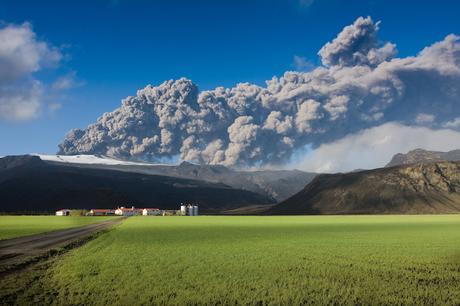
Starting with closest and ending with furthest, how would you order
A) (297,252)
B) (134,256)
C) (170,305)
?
Answer: (170,305) → (134,256) → (297,252)

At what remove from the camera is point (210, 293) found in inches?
866

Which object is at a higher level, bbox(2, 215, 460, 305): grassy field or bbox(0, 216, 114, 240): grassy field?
bbox(0, 216, 114, 240): grassy field

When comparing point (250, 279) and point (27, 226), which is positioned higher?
point (27, 226)

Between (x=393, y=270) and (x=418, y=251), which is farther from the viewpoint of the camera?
(x=418, y=251)

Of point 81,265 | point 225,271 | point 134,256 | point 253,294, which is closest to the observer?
point 253,294

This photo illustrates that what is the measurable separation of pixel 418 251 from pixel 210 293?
2706 centimetres

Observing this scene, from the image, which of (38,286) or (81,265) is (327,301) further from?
(81,265)

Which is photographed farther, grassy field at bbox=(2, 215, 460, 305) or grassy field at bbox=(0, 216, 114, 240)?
grassy field at bbox=(0, 216, 114, 240)

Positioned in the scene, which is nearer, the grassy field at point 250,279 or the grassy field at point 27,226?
the grassy field at point 250,279

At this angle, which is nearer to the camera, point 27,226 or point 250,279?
point 250,279

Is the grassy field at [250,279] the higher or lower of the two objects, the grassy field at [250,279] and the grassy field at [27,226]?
the lower

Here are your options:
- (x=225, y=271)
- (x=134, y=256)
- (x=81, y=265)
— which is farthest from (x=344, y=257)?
(x=81, y=265)

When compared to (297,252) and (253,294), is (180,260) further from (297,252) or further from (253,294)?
(253,294)

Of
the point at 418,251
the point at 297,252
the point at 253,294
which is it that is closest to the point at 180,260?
the point at 297,252
